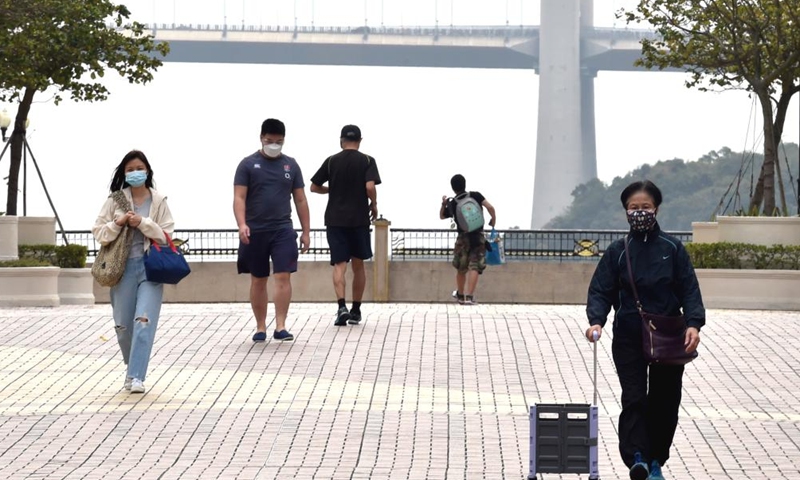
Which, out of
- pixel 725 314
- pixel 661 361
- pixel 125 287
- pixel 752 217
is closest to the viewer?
pixel 661 361

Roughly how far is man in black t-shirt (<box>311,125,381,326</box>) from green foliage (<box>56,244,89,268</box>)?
8109 millimetres

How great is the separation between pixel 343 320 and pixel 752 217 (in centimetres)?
706

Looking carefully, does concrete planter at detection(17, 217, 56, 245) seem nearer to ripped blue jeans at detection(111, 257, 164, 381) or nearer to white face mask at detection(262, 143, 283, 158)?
white face mask at detection(262, 143, 283, 158)

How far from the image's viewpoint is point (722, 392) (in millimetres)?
11297

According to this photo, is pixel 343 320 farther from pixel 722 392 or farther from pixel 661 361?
pixel 661 361

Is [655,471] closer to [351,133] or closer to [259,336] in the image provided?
[259,336]

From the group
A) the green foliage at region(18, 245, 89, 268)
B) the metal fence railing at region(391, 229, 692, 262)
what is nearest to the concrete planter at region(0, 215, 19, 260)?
the green foliage at region(18, 245, 89, 268)

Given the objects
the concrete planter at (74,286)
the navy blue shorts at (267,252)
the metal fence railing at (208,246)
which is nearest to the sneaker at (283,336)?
the navy blue shorts at (267,252)

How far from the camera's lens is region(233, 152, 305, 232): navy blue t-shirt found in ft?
42.5

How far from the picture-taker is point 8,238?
68.4ft

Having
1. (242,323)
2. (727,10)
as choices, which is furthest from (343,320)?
(727,10)

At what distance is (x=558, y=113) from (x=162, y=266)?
71.3m

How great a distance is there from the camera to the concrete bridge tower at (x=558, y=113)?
264 ft

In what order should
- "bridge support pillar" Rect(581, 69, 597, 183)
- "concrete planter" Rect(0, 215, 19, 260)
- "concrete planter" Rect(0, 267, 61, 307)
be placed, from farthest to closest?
1. "bridge support pillar" Rect(581, 69, 597, 183)
2. "concrete planter" Rect(0, 215, 19, 260)
3. "concrete planter" Rect(0, 267, 61, 307)
